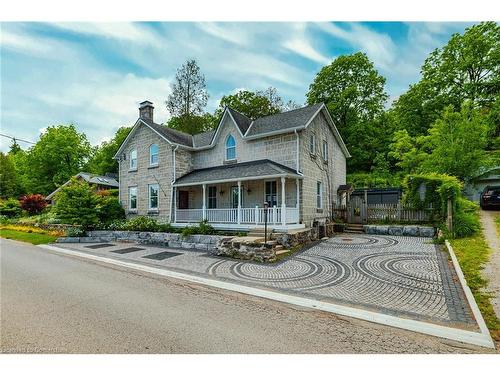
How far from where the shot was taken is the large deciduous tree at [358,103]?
2800 centimetres

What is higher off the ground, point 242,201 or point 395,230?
point 242,201

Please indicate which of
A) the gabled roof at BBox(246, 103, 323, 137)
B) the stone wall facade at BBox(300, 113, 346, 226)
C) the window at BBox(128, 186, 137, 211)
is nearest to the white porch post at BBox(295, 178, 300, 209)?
the stone wall facade at BBox(300, 113, 346, 226)

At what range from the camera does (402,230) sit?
13.5m

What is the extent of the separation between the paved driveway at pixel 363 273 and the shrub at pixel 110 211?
7.13m

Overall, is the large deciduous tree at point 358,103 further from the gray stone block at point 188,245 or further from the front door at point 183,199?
the gray stone block at point 188,245

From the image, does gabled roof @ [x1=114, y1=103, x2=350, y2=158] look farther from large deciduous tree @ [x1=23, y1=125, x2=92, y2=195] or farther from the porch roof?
large deciduous tree @ [x1=23, y1=125, x2=92, y2=195]

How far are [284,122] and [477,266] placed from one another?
10.9 m

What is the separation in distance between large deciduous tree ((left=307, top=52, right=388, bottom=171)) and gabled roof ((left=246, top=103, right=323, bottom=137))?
14.1 meters

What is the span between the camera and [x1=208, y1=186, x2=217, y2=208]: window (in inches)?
677

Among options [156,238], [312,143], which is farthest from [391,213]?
[156,238]

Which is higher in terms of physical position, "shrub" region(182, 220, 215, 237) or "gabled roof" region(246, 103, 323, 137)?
"gabled roof" region(246, 103, 323, 137)

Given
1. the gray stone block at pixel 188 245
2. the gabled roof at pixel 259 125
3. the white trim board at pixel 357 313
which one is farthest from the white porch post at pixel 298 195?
the white trim board at pixel 357 313

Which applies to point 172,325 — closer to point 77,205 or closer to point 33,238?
point 77,205
